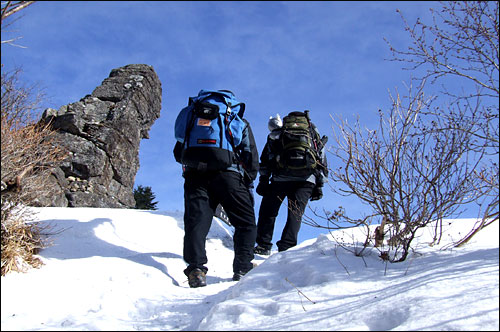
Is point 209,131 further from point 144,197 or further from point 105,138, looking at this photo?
point 144,197

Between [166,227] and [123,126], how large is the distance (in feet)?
17.7

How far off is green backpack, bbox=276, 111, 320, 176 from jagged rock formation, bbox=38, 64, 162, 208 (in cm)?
507

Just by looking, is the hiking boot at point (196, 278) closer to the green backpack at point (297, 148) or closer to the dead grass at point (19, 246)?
the dead grass at point (19, 246)

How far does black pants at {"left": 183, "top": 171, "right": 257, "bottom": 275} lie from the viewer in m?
4.57

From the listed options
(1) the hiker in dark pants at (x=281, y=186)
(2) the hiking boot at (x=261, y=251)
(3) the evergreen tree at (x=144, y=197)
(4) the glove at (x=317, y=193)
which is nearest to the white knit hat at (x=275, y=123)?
(1) the hiker in dark pants at (x=281, y=186)

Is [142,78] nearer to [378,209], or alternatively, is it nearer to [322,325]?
[378,209]

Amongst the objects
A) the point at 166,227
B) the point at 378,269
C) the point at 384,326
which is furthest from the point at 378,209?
the point at 166,227

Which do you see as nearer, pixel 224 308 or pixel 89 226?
pixel 224 308

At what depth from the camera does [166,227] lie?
645cm

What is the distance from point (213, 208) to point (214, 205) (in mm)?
38

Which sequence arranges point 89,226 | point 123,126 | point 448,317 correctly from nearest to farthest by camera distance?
point 448,317 < point 89,226 < point 123,126

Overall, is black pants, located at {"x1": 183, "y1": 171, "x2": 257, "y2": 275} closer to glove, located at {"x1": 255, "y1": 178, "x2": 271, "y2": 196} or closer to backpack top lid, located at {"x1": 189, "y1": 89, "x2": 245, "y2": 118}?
backpack top lid, located at {"x1": 189, "y1": 89, "x2": 245, "y2": 118}

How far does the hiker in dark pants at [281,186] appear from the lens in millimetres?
5633

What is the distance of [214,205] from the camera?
4902mm
